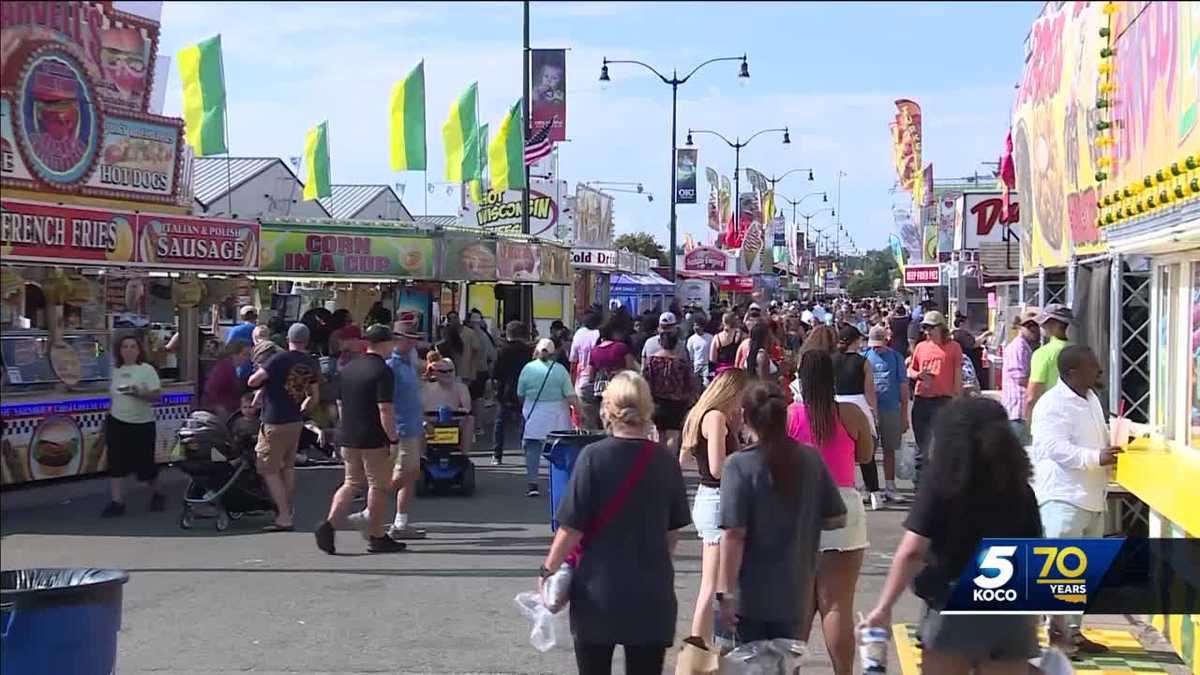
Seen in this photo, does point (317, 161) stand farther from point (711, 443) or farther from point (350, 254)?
point (711, 443)

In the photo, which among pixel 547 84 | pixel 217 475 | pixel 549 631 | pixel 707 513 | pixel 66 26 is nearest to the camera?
pixel 66 26

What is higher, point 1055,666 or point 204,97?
point 204,97

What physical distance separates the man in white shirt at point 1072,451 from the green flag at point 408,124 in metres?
20.4

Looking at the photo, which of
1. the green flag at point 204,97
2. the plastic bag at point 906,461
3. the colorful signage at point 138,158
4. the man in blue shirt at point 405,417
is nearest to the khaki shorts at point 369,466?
the man in blue shirt at point 405,417

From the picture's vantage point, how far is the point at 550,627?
5.15 metres

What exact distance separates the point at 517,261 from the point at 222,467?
11.7 meters

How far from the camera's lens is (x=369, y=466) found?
9.92m

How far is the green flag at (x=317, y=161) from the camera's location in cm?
3694

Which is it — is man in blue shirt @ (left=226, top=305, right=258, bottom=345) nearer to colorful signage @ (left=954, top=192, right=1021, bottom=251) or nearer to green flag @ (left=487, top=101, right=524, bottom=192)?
green flag @ (left=487, top=101, right=524, bottom=192)

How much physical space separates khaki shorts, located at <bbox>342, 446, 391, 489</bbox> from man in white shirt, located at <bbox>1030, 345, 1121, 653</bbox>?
15.8 ft

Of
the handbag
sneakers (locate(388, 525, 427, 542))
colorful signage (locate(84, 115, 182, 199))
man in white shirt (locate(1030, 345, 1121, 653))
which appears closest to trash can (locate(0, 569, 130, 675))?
the handbag

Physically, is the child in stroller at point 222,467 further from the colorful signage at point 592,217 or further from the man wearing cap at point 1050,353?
the colorful signage at point 592,217

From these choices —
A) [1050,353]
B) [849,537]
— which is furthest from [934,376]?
[849,537]

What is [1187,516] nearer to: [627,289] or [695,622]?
[695,622]
